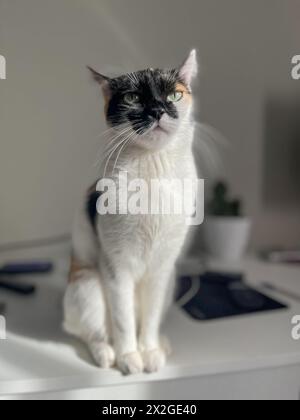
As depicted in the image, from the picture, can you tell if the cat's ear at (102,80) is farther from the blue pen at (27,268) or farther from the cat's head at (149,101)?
the blue pen at (27,268)

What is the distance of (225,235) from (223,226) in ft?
0.10

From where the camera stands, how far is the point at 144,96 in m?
0.45

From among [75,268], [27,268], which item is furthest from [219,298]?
[27,268]

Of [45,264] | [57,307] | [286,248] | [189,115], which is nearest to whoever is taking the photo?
[189,115]

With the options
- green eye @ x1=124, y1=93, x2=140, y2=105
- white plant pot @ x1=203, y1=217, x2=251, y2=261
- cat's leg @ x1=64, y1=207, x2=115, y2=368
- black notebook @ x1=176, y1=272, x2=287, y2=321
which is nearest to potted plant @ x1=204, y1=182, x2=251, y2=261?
white plant pot @ x1=203, y1=217, x2=251, y2=261

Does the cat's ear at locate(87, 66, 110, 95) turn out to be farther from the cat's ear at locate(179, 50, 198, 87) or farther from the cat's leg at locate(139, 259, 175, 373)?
the cat's leg at locate(139, 259, 175, 373)

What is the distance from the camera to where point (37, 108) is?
57cm

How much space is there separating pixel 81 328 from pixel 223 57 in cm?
67

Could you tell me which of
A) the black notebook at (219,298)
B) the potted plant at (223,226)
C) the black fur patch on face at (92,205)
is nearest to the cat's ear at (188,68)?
the black fur patch on face at (92,205)

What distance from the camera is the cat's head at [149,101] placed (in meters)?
0.45

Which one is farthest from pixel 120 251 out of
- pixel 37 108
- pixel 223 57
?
pixel 223 57

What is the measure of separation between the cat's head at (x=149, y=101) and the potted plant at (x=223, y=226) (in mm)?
591

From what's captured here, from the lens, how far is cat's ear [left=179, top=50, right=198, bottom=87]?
47cm

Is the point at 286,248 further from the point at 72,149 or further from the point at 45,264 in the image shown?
the point at 72,149
